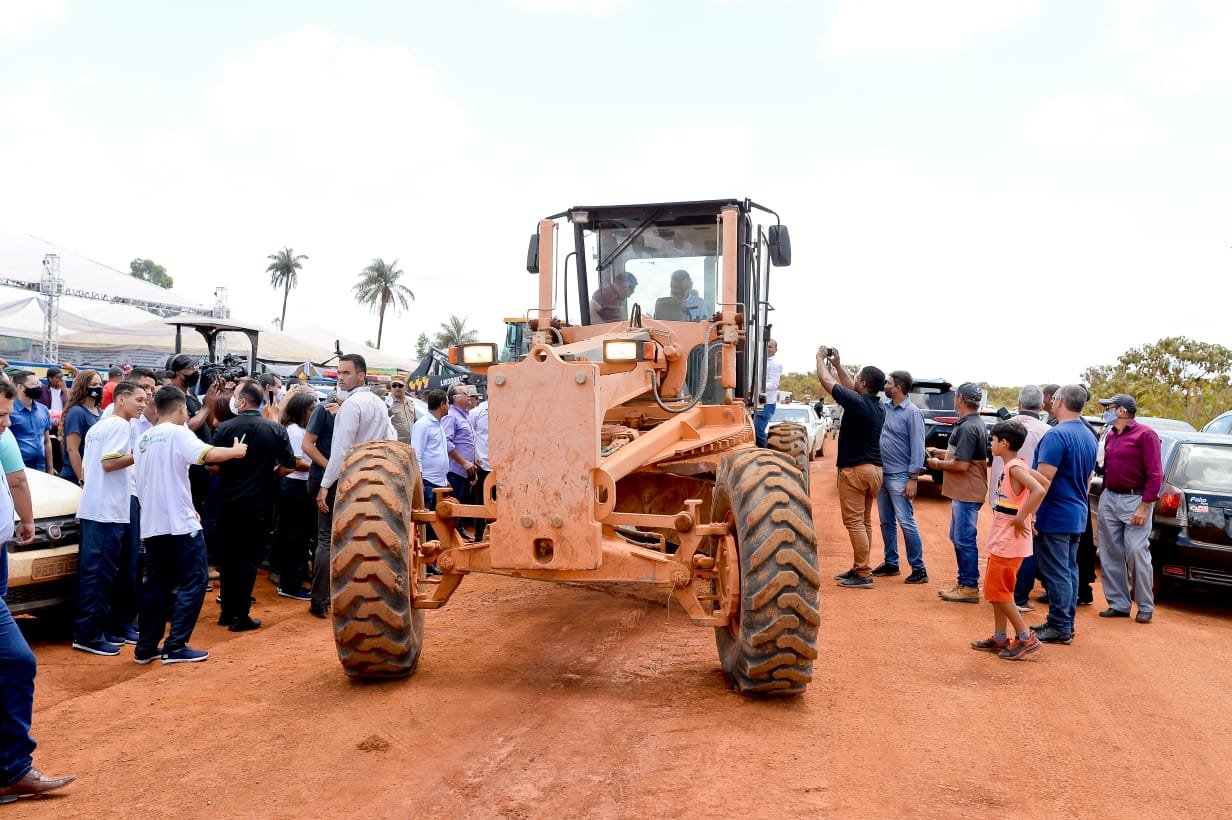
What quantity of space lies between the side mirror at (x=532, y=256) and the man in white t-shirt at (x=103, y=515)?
3.52m

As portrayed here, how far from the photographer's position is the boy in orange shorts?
684cm

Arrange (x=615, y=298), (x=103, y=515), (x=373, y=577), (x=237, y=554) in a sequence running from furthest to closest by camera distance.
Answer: (x=615, y=298) < (x=237, y=554) < (x=103, y=515) < (x=373, y=577)

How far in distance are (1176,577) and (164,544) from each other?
8.74 meters

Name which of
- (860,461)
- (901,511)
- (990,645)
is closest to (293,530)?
(860,461)

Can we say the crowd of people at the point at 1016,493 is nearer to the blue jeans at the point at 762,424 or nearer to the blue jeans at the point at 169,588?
the blue jeans at the point at 762,424

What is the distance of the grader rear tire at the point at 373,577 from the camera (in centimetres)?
558

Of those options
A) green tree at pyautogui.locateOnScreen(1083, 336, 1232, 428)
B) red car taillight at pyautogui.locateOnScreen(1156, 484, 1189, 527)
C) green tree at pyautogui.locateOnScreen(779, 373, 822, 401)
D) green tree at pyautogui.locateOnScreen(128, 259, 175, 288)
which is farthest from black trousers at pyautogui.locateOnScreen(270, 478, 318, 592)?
green tree at pyautogui.locateOnScreen(128, 259, 175, 288)

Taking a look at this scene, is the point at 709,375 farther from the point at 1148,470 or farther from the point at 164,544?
the point at 164,544

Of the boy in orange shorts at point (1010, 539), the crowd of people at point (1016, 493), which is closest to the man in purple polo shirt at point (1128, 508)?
the crowd of people at point (1016, 493)

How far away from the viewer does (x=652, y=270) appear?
898cm

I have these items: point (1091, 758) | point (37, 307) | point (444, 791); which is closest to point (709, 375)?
point (1091, 758)

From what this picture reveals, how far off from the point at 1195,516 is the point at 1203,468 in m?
0.66

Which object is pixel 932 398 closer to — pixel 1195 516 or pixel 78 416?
pixel 1195 516

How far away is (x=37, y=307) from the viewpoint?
112 ft
